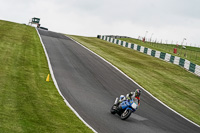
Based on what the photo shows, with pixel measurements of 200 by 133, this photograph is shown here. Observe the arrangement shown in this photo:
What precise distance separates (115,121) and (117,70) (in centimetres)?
1307

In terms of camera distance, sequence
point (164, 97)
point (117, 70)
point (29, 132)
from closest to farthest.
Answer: point (29, 132) → point (164, 97) → point (117, 70)

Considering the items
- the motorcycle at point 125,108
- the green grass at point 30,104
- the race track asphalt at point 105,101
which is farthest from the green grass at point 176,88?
the green grass at point 30,104

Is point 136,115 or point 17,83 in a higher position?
point 17,83

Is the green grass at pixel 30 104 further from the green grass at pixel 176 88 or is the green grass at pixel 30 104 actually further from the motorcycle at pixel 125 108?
the green grass at pixel 176 88

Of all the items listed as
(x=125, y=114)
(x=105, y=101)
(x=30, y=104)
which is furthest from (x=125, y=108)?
(x=30, y=104)

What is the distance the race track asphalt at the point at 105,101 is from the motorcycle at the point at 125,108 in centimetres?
25

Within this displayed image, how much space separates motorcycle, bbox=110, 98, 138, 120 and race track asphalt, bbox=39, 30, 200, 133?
25 cm

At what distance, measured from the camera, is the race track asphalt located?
12.0 meters

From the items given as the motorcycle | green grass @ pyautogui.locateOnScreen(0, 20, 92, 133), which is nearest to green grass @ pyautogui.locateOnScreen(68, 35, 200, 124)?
the motorcycle

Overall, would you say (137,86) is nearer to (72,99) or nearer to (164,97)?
(164,97)

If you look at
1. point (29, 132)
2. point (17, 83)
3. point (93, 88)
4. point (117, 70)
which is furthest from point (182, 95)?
point (29, 132)

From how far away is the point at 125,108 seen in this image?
12773mm

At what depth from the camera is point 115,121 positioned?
484 inches

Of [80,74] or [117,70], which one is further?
[117,70]
